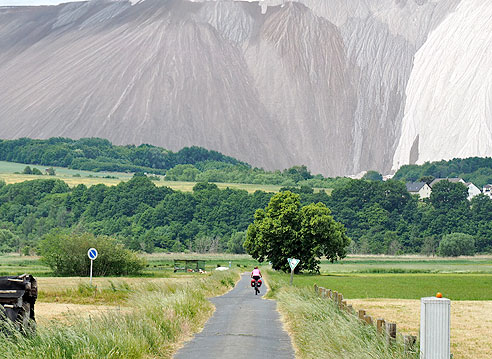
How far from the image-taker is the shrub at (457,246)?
516 ft

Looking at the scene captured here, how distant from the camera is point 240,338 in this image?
19.2 meters

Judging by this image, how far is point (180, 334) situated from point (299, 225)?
199 feet

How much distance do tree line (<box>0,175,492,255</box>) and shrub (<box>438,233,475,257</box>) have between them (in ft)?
19.6

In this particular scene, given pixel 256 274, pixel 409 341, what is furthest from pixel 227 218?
pixel 409 341

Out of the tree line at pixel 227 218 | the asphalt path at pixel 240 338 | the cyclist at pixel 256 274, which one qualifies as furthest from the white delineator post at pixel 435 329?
the tree line at pixel 227 218

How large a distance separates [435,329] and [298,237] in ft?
223

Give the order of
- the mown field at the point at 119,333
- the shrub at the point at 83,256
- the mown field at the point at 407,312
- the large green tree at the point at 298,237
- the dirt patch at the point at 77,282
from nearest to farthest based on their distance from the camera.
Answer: the mown field at the point at 119,333 < the mown field at the point at 407,312 < the dirt patch at the point at 77,282 < the shrub at the point at 83,256 < the large green tree at the point at 298,237

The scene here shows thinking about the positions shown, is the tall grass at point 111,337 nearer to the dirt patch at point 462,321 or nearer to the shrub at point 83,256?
the dirt patch at point 462,321

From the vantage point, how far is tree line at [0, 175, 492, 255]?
174750mm

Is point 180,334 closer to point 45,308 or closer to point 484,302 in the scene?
point 45,308

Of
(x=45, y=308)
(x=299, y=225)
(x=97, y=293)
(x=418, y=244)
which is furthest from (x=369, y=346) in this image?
(x=418, y=244)

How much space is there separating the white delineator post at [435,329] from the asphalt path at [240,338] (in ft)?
16.9

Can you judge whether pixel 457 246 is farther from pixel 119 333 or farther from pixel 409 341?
pixel 409 341

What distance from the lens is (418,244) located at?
178000 mm
